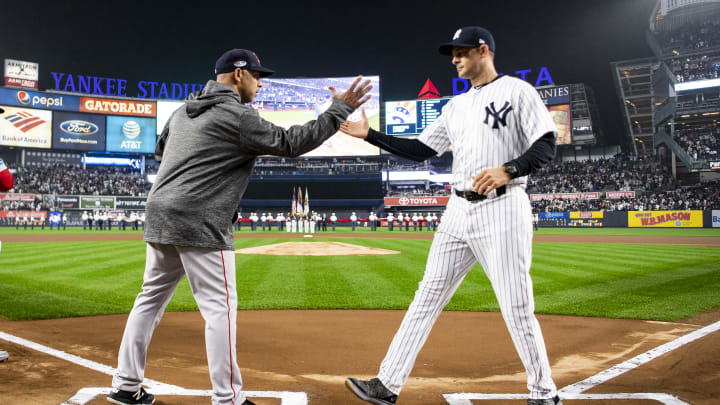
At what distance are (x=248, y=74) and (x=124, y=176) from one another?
186 ft

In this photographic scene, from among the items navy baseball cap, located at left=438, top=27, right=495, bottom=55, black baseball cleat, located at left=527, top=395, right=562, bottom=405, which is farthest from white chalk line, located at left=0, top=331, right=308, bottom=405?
navy baseball cap, located at left=438, top=27, right=495, bottom=55

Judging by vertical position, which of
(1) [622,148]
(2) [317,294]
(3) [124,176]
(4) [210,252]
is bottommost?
(2) [317,294]

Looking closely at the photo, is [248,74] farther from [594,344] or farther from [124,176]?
[124,176]

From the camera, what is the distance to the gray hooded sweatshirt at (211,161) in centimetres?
267

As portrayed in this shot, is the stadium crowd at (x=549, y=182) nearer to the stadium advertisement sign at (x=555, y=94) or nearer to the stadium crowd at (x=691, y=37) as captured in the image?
the stadium advertisement sign at (x=555, y=94)

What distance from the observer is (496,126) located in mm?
2838

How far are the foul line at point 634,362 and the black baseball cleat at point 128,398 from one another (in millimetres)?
2657

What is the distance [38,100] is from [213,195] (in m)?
58.7

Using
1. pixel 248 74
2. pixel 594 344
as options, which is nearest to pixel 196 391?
pixel 248 74

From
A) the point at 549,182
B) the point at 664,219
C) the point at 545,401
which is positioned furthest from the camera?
the point at 549,182

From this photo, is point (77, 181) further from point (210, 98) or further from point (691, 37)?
point (691, 37)

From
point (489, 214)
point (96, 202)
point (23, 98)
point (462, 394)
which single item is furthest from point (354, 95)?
point (23, 98)

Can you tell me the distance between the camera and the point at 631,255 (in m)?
14.9

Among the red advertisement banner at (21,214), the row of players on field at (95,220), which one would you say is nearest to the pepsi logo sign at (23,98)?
the row of players on field at (95,220)
